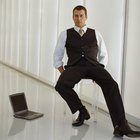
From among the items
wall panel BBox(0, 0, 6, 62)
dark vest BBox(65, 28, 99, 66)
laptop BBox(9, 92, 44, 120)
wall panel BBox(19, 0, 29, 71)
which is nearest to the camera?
dark vest BBox(65, 28, 99, 66)

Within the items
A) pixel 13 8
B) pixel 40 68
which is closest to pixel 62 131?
pixel 40 68

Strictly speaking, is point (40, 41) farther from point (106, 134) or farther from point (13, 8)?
point (106, 134)

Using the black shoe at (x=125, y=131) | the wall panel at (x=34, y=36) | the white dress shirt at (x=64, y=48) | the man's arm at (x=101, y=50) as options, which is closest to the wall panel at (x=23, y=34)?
the wall panel at (x=34, y=36)

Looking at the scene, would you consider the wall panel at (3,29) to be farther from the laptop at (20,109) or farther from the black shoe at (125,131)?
the black shoe at (125,131)

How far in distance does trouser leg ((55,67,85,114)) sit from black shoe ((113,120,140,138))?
1.87ft

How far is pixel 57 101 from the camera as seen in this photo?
5422 millimetres

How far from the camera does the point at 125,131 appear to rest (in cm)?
330

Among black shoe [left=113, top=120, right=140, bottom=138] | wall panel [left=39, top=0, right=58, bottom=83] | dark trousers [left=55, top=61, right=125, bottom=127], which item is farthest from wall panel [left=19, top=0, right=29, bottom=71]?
black shoe [left=113, top=120, right=140, bottom=138]

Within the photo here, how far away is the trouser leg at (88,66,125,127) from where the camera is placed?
11.2ft

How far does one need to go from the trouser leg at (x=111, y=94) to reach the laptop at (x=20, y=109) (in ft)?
3.25

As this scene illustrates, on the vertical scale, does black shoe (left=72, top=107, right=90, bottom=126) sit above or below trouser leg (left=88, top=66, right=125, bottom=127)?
below

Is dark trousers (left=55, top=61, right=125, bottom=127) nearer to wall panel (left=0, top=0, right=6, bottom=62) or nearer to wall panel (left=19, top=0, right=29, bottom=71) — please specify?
wall panel (left=19, top=0, right=29, bottom=71)

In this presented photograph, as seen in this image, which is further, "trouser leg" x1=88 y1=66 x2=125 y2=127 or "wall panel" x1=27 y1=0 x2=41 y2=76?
"wall panel" x1=27 y1=0 x2=41 y2=76

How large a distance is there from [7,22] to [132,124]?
29.6 feet
